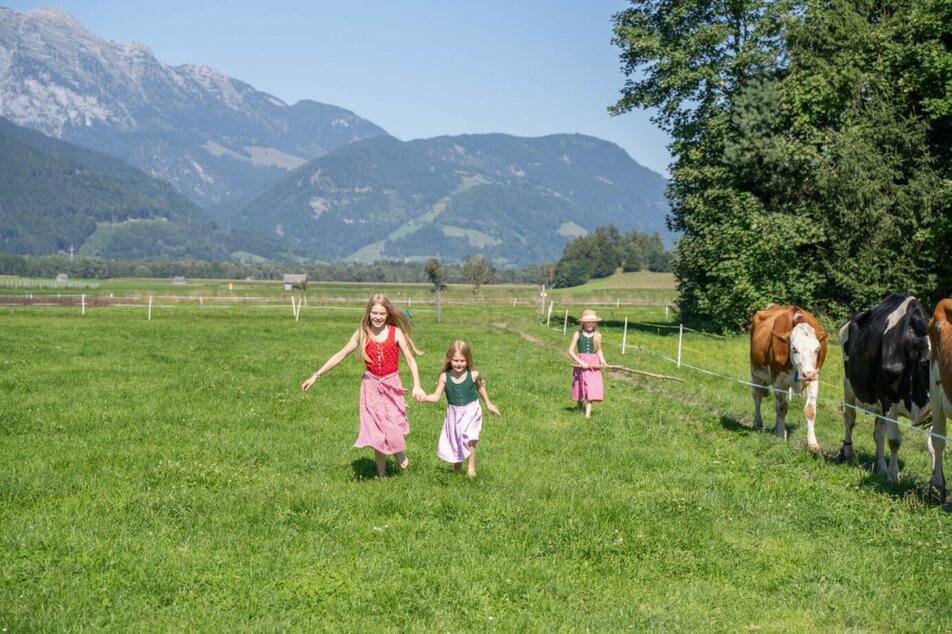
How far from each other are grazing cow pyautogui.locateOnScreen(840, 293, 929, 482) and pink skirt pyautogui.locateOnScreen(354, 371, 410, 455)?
7.19 metres

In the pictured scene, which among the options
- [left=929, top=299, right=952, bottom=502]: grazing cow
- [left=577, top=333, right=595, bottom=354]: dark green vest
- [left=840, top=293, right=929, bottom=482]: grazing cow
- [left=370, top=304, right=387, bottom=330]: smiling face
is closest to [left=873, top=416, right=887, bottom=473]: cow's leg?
[left=840, top=293, right=929, bottom=482]: grazing cow

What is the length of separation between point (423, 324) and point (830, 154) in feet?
84.8

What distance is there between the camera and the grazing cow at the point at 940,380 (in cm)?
1173

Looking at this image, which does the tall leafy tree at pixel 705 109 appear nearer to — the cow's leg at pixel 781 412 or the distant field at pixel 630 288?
the cow's leg at pixel 781 412

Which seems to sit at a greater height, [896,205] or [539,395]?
[896,205]

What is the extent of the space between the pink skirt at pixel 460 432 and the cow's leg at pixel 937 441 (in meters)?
6.00

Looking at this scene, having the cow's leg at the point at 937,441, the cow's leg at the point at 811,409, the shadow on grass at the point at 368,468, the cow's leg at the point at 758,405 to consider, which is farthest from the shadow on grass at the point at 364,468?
the cow's leg at the point at 758,405

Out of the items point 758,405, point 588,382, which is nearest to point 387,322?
point 588,382

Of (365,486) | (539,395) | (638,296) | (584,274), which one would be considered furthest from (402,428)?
(584,274)

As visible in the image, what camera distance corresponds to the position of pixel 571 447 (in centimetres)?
1531

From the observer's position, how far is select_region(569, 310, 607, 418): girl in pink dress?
19.0m

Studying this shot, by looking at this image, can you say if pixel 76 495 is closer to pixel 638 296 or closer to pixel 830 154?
pixel 830 154

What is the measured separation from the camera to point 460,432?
42.3 ft

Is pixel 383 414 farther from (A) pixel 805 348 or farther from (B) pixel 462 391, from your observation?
(A) pixel 805 348
